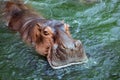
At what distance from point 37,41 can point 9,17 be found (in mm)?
1746

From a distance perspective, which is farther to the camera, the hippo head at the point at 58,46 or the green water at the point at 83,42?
the green water at the point at 83,42

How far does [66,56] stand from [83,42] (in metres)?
1.37

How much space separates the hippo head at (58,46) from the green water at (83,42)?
0.15m

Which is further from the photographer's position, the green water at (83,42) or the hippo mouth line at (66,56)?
the green water at (83,42)

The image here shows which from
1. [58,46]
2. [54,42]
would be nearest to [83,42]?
[54,42]

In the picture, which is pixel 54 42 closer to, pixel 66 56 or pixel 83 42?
pixel 66 56

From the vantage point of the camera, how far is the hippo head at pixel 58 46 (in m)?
6.60

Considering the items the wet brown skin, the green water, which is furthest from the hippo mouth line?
the green water

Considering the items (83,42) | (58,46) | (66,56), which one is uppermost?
(58,46)

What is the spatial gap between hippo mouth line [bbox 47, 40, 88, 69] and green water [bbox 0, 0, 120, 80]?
0.36ft

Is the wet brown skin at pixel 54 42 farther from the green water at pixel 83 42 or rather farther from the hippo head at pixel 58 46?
the green water at pixel 83 42

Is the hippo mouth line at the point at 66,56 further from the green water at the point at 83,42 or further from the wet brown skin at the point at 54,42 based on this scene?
the green water at the point at 83,42

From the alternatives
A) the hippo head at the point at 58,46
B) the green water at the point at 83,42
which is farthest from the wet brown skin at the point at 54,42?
the green water at the point at 83,42

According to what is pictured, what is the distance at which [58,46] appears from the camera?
6.69 metres
